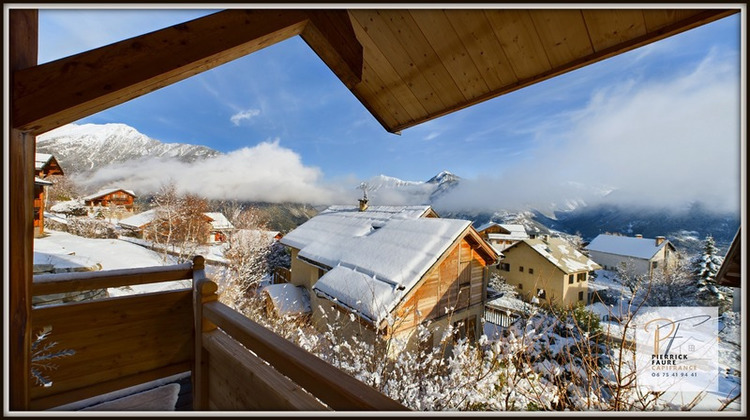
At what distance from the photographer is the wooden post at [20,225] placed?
80 cm

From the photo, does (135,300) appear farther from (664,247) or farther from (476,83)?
(664,247)

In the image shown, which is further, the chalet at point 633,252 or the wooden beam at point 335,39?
the chalet at point 633,252

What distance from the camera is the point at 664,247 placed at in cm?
1440

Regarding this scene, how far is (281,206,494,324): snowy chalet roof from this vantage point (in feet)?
16.4

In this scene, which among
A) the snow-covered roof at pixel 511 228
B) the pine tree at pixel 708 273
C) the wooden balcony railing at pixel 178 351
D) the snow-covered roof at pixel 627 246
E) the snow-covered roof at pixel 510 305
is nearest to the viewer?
the wooden balcony railing at pixel 178 351

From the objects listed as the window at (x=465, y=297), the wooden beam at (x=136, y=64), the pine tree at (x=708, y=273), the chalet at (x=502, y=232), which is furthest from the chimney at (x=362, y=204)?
the pine tree at (x=708, y=273)

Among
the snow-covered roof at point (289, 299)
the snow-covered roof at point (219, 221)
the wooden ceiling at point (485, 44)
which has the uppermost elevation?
the wooden ceiling at point (485, 44)

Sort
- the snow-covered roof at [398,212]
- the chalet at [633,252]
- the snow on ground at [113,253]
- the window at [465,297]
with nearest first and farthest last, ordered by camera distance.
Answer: the window at [465,297]
the snow on ground at [113,253]
the snow-covered roof at [398,212]
the chalet at [633,252]

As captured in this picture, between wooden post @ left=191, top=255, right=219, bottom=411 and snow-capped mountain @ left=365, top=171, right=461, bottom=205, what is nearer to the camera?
wooden post @ left=191, top=255, right=219, bottom=411

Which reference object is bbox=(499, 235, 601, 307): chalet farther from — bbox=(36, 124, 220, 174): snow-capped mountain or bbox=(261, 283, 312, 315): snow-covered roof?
bbox=(36, 124, 220, 174): snow-capped mountain

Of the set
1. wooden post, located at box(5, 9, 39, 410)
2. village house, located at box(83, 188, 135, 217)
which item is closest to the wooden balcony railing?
wooden post, located at box(5, 9, 39, 410)

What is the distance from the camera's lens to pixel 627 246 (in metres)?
15.8

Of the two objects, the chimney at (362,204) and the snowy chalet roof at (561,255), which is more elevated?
the chimney at (362,204)

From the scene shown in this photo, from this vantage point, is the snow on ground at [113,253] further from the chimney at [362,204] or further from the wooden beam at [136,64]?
the wooden beam at [136,64]
